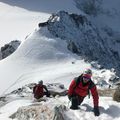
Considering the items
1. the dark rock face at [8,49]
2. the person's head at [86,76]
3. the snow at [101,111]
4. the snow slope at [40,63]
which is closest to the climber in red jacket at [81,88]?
the person's head at [86,76]

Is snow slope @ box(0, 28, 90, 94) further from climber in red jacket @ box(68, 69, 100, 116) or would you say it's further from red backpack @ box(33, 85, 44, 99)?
climber in red jacket @ box(68, 69, 100, 116)

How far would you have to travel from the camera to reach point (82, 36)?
8519 cm

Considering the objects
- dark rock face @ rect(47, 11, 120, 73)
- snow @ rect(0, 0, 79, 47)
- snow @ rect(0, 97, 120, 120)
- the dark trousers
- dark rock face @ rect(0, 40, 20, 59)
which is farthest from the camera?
snow @ rect(0, 0, 79, 47)

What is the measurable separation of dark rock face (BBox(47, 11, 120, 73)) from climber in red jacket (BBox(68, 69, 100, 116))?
163 feet

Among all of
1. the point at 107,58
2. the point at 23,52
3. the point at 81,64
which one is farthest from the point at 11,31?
the point at 81,64

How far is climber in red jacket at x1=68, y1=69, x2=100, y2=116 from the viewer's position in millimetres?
16203

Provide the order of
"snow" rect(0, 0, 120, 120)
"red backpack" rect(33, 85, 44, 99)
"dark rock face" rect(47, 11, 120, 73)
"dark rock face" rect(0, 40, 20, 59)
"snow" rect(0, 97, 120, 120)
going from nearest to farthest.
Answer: "snow" rect(0, 97, 120, 120)
"red backpack" rect(33, 85, 44, 99)
"snow" rect(0, 0, 120, 120)
"dark rock face" rect(0, 40, 20, 59)
"dark rock face" rect(47, 11, 120, 73)

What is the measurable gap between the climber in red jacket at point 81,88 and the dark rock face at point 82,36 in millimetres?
49567

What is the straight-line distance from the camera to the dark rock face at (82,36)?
244 feet

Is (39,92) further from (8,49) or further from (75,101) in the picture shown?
(8,49)

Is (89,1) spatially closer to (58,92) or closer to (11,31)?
(11,31)

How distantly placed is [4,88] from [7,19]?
5289 cm

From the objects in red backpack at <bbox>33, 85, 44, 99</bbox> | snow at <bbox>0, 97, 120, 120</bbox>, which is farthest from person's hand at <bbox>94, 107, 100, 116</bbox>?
red backpack at <bbox>33, 85, 44, 99</bbox>

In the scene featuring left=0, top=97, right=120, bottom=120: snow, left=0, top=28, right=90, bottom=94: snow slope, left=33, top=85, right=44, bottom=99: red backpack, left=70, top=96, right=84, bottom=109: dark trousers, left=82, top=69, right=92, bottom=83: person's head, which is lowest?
left=0, top=97, right=120, bottom=120: snow
